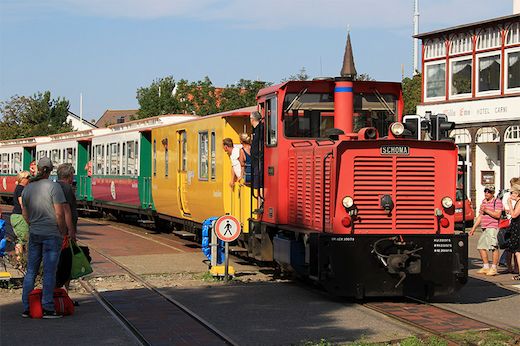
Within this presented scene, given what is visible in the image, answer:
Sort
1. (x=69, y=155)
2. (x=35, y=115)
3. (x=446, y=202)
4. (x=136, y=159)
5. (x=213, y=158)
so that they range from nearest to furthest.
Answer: (x=446, y=202) → (x=213, y=158) → (x=136, y=159) → (x=69, y=155) → (x=35, y=115)

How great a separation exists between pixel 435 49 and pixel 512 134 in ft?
21.2

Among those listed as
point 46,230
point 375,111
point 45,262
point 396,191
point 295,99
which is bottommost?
point 45,262

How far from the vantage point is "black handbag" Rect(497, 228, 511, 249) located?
15.3 metres

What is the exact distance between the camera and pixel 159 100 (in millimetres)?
64562

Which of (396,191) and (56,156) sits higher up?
(56,156)

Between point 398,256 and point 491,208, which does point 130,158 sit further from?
point 398,256

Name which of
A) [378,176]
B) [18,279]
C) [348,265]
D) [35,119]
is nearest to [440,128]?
[378,176]

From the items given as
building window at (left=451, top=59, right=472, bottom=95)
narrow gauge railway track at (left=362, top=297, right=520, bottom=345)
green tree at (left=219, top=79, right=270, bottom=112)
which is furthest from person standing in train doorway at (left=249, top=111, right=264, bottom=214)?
green tree at (left=219, top=79, right=270, bottom=112)

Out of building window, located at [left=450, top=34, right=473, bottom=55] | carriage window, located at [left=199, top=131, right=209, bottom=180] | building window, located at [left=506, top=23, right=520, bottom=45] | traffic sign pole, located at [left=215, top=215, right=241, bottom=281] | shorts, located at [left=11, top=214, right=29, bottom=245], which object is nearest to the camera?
traffic sign pole, located at [left=215, top=215, right=241, bottom=281]

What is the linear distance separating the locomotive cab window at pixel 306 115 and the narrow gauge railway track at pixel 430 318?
2833 mm

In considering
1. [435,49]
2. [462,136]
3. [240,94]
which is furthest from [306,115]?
[240,94]

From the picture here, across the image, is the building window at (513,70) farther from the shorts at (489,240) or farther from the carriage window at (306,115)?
the carriage window at (306,115)

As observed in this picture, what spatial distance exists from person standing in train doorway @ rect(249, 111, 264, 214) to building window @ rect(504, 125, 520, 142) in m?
21.7

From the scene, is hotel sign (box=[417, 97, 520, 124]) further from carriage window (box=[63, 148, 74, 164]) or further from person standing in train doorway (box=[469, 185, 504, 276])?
person standing in train doorway (box=[469, 185, 504, 276])
